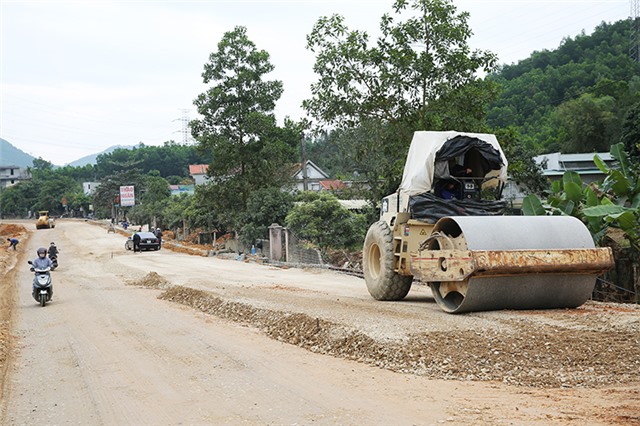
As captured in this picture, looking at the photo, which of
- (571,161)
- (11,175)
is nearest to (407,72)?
(571,161)

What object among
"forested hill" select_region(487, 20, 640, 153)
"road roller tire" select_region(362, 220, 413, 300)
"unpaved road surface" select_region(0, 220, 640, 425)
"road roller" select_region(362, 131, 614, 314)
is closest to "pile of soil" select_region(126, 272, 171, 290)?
"unpaved road surface" select_region(0, 220, 640, 425)

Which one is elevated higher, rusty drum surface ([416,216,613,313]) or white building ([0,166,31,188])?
white building ([0,166,31,188])

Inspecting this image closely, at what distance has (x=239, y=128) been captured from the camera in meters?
43.4

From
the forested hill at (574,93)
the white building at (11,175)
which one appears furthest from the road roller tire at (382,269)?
the white building at (11,175)

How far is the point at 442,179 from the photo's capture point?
1319 centimetres

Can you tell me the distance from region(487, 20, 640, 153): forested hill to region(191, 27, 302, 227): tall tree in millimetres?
19923

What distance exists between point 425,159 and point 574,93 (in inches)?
2425

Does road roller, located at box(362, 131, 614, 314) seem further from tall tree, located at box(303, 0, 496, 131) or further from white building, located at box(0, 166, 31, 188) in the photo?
A: white building, located at box(0, 166, 31, 188)

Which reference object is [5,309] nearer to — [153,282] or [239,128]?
[153,282]

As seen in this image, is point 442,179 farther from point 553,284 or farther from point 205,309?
point 205,309

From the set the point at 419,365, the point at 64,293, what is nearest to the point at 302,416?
the point at 419,365

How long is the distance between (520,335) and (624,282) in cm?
980

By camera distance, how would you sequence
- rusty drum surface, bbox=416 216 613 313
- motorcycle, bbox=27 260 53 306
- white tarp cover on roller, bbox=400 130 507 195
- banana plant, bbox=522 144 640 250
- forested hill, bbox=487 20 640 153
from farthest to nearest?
forested hill, bbox=487 20 640 153 → motorcycle, bbox=27 260 53 306 → banana plant, bbox=522 144 640 250 → white tarp cover on roller, bbox=400 130 507 195 → rusty drum surface, bbox=416 216 613 313

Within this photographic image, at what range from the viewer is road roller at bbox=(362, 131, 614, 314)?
10.3 metres
